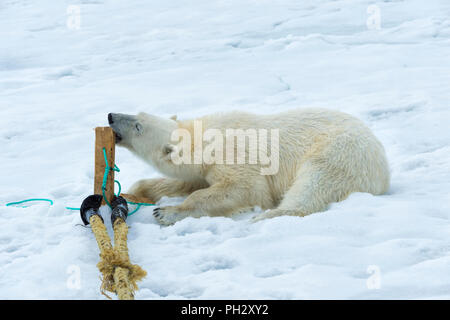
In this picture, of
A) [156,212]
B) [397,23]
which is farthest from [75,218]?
[397,23]

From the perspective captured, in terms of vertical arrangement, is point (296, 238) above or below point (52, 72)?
below

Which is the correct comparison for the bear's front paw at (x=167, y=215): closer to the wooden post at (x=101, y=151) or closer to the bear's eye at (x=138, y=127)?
the wooden post at (x=101, y=151)

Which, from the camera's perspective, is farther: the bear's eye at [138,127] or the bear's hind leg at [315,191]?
the bear's eye at [138,127]

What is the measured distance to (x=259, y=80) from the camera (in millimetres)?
7754

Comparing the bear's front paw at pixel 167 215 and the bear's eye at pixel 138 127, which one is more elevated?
the bear's eye at pixel 138 127

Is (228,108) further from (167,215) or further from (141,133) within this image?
(167,215)

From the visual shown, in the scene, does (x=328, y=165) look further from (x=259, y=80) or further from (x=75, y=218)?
(x=259, y=80)

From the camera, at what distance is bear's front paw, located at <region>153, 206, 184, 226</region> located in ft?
12.3

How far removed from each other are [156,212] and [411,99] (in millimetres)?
3815

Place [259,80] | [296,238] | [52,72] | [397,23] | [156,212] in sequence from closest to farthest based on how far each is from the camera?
[296,238] < [156,212] < [259,80] < [52,72] < [397,23]

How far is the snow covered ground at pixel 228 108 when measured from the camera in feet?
9.37

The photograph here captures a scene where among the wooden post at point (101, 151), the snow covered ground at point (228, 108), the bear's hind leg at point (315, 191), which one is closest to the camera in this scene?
the snow covered ground at point (228, 108)

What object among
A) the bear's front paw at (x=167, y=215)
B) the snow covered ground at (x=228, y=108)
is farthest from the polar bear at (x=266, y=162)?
the snow covered ground at (x=228, y=108)

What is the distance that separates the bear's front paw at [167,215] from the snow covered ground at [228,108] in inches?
4.3
